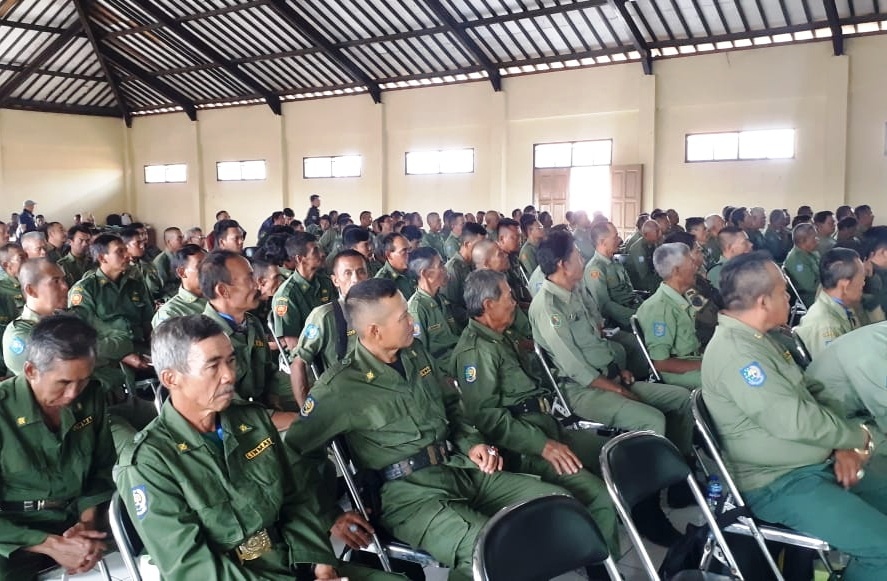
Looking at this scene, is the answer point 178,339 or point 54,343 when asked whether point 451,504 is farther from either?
point 54,343

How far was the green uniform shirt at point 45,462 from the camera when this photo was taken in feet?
6.51

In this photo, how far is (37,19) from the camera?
49.7 ft

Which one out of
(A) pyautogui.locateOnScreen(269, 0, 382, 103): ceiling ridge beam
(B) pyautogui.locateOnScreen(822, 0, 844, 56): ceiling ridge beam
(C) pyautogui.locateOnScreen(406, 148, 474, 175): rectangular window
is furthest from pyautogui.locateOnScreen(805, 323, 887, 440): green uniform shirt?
(A) pyautogui.locateOnScreen(269, 0, 382, 103): ceiling ridge beam

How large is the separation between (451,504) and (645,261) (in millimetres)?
5342

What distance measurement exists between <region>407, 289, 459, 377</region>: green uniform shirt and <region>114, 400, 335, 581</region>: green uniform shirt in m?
2.15

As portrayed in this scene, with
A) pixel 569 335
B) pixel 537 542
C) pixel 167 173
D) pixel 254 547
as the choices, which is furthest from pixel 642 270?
pixel 167 173

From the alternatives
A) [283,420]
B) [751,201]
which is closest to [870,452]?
[283,420]

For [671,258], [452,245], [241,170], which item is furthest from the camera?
[241,170]

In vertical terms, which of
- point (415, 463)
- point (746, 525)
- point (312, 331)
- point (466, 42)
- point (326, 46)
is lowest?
point (746, 525)

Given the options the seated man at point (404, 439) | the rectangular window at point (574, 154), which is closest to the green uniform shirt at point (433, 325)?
the seated man at point (404, 439)

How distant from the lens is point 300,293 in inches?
179

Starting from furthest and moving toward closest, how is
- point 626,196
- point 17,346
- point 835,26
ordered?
1. point 626,196
2. point 835,26
3. point 17,346

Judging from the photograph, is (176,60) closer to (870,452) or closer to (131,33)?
(131,33)

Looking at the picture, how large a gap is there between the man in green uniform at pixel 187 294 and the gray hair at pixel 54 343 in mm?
1263
